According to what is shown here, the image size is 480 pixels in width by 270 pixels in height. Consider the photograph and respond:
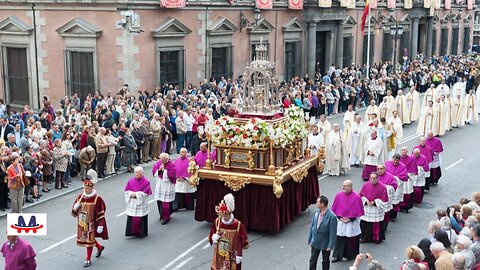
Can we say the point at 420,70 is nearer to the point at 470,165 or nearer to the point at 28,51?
the point at 470,165

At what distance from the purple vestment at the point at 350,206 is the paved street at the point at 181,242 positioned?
0.96 m

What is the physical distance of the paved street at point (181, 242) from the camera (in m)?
11.1

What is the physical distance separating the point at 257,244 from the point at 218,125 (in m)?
2.48

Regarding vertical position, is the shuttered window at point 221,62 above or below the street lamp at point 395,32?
below

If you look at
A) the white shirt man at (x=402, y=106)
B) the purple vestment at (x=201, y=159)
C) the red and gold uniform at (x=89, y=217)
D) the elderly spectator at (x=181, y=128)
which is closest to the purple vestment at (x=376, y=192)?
the purple vestment at (x=201, y=159)

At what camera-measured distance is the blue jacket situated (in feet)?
32.4

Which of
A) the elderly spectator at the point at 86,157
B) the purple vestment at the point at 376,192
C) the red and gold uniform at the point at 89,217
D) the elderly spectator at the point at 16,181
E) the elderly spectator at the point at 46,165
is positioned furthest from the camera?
the elderly spectator at the point at 86,157

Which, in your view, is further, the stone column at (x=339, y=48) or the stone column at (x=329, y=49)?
the stone column at (x=339, y=48)

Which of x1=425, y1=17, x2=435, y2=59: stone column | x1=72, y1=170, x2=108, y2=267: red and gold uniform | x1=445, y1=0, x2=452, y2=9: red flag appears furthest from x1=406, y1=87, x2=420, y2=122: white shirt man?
x1=445, y1=0, x2=452, y2=9: red flag

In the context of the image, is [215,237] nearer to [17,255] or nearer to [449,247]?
[17,255]

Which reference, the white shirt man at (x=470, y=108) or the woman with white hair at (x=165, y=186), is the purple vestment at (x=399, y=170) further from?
the white shirt man at (x=470, y=108)

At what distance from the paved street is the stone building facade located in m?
8.73

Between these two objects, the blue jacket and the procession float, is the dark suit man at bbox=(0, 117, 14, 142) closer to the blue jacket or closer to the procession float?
the procession float

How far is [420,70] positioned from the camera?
36719 millimetres
